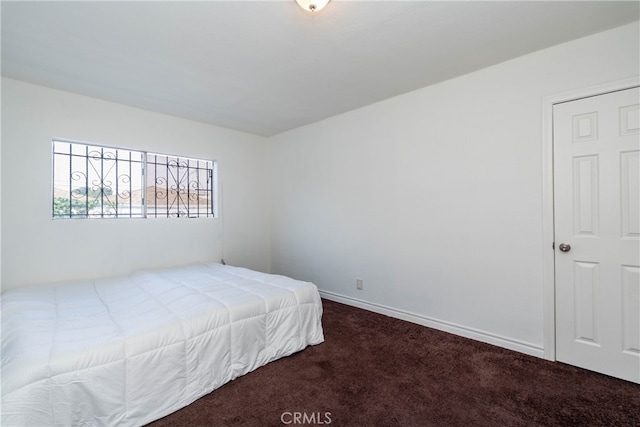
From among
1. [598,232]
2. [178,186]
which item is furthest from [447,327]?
[178,186]

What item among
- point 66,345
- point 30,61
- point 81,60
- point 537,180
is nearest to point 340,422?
point 66,345

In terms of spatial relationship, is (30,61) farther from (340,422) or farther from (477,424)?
(477,424)

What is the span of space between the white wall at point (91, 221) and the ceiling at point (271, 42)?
278mm

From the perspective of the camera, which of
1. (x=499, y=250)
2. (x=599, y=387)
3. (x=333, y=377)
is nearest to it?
(x=599, y=387)

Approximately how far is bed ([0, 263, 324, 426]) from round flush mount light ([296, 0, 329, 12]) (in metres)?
2.03

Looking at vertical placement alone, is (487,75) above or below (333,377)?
above

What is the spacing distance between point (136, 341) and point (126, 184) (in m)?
2.45

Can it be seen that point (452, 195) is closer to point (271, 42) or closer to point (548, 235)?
point (548, 235)

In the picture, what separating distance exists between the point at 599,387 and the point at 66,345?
128 inches

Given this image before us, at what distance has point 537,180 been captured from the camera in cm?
231

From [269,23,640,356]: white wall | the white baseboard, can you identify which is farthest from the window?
the white baseboard

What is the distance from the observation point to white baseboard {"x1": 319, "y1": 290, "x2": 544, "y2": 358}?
2348 mm

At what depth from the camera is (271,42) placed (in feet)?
7.00

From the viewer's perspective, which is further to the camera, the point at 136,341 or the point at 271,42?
the point at 271,42
